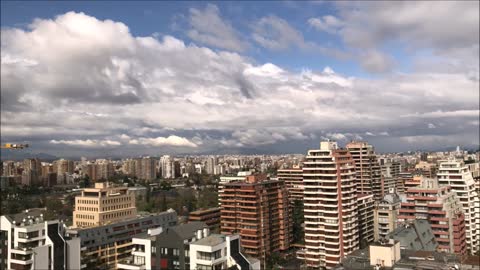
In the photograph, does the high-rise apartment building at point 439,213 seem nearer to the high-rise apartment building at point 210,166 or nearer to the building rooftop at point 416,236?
the building rooftop at point 416,236

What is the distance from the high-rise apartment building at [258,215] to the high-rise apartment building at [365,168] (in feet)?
44.7

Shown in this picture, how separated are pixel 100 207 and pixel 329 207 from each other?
2465 centimetres

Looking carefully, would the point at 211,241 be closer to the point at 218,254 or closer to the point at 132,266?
the point at 218,254

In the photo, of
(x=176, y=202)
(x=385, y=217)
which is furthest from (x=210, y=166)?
(x=385, y=217)

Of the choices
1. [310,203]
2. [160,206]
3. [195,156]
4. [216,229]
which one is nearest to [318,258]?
[310,203]

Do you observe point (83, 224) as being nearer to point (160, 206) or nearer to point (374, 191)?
point (160, 206)

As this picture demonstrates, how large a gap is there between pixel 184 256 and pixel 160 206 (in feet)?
151

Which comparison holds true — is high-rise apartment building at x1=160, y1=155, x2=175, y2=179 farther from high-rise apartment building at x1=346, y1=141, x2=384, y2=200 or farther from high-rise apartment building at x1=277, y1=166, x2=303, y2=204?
high-rise apartment building at x1=346, y1=141, x2=384, y2=200

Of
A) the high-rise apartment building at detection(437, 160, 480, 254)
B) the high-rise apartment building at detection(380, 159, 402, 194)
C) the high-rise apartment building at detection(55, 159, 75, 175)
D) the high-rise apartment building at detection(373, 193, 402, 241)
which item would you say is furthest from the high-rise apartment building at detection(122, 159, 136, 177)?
the high-rise apartment building at detection(437, 160, 480, 254)

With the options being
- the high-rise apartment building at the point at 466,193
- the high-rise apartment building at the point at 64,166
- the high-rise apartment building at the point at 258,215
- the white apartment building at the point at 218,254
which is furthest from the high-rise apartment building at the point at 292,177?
the high-rise apartment building at the point at 64,166

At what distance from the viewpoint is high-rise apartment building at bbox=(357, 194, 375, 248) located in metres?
42.8

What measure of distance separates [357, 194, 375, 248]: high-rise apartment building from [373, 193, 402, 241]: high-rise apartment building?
82cm

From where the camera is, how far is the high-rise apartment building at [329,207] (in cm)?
3819

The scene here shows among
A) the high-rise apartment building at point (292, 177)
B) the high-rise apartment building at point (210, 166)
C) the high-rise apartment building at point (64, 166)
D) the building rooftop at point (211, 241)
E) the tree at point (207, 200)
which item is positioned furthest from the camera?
the high-rise apartment building at point (210, 166)
